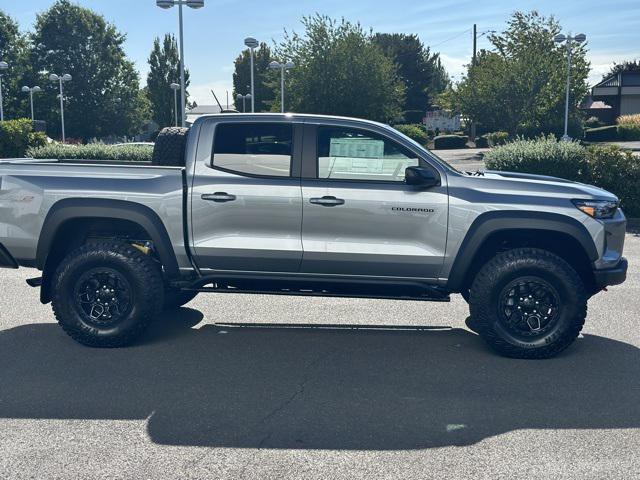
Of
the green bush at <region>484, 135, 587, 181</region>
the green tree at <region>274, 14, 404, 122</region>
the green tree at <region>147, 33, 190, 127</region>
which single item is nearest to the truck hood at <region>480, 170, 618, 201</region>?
the green bush at <region>484, 135, 587, 181</region>

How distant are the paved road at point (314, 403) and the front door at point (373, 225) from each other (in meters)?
0.76

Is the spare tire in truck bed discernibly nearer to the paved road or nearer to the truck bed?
the truck bed

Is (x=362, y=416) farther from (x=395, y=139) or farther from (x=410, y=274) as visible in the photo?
(x=395, y=139)

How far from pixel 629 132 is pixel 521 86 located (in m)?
15.7

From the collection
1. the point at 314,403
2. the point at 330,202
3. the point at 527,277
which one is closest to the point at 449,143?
the point at 527,277

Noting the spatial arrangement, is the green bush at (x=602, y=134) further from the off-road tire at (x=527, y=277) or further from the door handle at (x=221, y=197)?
the door handle at (x=221, y=197)

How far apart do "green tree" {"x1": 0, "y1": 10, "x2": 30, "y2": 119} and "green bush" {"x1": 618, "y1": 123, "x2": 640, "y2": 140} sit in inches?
1930

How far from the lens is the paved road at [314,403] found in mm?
4039

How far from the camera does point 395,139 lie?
6.18m

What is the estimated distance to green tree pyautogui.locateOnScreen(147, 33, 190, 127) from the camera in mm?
79375

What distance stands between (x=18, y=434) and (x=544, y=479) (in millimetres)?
3034

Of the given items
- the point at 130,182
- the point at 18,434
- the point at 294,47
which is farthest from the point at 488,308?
the point at 294,47

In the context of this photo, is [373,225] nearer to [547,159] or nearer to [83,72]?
[547,159]

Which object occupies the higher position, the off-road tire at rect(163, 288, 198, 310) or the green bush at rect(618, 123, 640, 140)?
the green bush at rect(618, 123, 640, 140)
